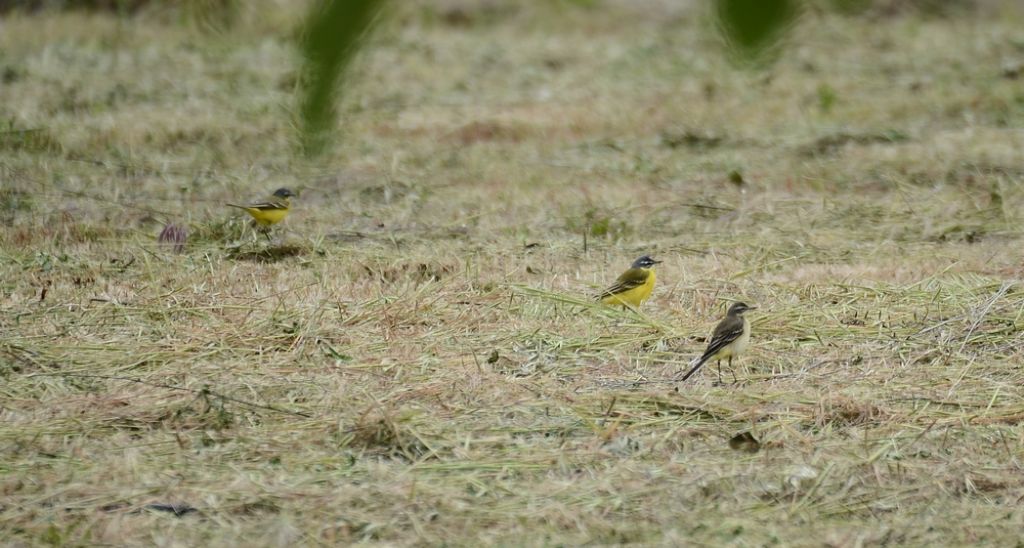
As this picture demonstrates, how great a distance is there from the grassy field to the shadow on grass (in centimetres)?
1

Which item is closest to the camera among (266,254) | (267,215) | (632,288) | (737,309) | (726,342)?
(726,342)

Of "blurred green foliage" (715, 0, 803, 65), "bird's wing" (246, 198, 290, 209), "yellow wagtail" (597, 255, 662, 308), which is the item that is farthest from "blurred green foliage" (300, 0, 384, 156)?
"bird's wing" (246, 198, 290, 209)

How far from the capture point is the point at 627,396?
4480 mm

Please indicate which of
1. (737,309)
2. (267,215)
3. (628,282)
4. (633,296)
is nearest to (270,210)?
(267,215)

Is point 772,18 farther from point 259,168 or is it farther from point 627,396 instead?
point 259,168

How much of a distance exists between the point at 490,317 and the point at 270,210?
2.04m

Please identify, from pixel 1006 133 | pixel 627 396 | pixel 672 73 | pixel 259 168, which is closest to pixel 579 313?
pixel 627 396

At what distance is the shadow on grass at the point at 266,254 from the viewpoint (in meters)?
6.73

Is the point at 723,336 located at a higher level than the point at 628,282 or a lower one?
higher

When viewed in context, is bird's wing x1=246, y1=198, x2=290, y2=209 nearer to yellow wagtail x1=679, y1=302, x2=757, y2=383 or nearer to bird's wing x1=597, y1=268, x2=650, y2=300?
bird's wing x1=597, y1=268, x2=650, y2=300

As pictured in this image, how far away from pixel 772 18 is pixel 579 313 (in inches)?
197

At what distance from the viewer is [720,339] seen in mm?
4793

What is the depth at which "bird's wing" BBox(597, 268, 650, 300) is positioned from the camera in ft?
18.9

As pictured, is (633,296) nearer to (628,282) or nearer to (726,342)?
(628,282)
